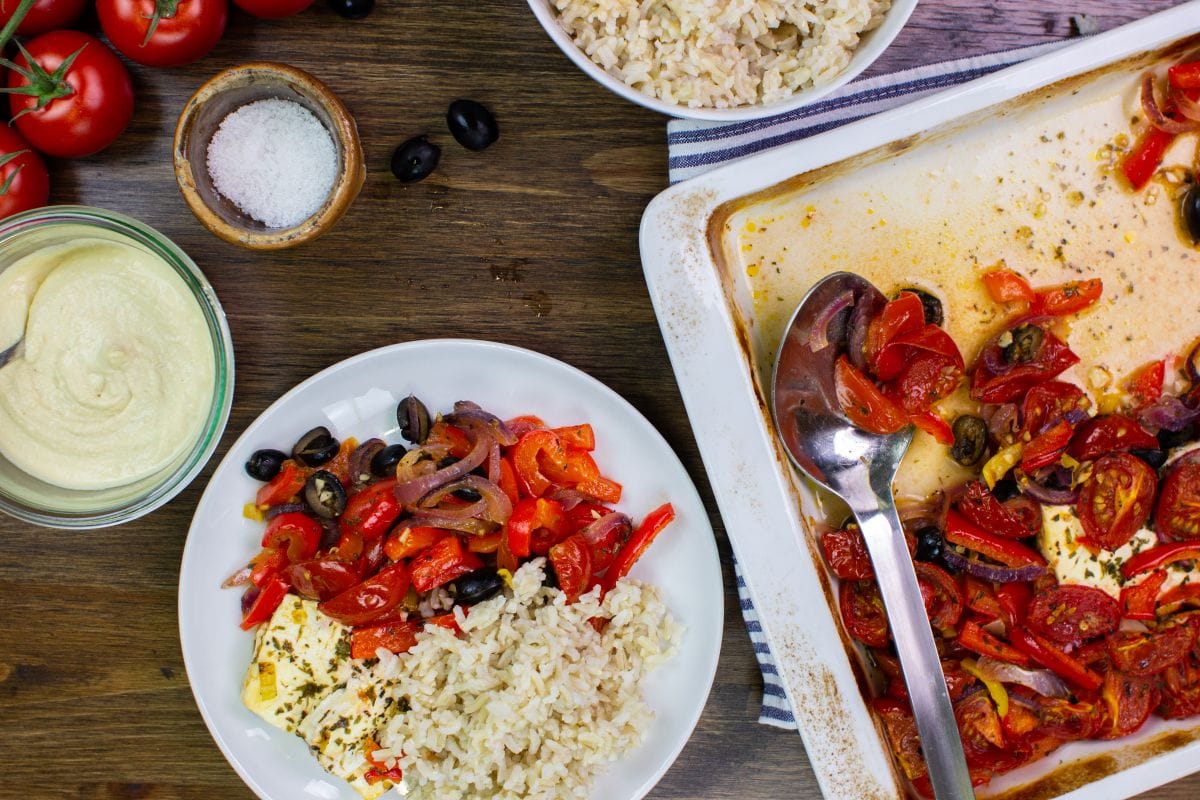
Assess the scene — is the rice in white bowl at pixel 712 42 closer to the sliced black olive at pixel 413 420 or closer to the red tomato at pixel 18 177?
the sliced black olive at pixel 413 420

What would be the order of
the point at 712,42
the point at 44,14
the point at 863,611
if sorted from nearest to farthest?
1. the point at 712,42
2. the point at 44,14
3. the point at 863,611

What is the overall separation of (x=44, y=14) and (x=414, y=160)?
0.76m

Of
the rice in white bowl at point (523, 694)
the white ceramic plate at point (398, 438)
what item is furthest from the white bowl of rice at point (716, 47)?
the rice in white bowl at point (523, 694)

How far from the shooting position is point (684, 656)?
1.88 meters

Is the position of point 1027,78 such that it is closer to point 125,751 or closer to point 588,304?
point 588,304

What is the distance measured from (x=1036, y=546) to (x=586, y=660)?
97 centimetres

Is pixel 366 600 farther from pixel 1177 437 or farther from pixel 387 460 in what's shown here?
pixel 1177 437

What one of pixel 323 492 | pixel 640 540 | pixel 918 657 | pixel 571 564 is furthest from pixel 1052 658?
pixel 323 492

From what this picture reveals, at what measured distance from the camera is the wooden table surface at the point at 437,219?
1.86 m

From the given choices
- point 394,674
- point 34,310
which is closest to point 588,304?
point 394,674

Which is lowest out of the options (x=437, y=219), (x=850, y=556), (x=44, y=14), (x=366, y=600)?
(x=366, y=600)

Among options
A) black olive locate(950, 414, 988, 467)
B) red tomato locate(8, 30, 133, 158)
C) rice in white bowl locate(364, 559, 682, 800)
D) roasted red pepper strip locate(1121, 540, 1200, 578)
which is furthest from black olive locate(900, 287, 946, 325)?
red tomato locate(8, 30, 133, 158)

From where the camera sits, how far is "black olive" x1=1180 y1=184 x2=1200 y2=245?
1.86m

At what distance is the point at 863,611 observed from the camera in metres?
1.86
